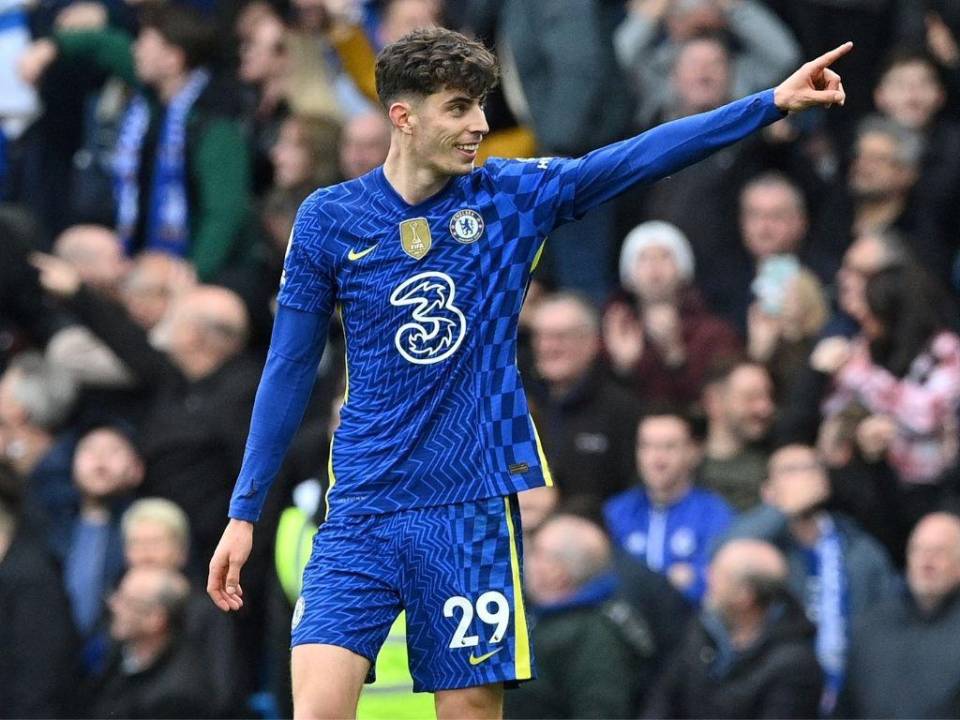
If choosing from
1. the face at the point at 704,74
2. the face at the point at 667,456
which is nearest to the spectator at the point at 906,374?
the face at the point at 667,456

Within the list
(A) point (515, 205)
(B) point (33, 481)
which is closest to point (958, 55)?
(B) point (33, 481)

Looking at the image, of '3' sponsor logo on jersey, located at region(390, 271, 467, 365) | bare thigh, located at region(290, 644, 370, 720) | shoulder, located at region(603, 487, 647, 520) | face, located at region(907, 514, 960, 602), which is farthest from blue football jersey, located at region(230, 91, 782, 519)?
shoulder, located at region(603, 487, 647, 520)

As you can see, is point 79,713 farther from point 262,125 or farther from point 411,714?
point 262,125

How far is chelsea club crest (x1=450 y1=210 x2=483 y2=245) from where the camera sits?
5.92 metres

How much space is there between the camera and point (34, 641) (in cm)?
940

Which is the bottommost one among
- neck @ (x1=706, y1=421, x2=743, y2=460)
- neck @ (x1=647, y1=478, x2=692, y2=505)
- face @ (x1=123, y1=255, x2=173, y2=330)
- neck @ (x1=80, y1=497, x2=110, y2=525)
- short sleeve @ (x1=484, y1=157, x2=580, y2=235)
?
neck @ (x1=647, y1=478, x2=692, y2=505)

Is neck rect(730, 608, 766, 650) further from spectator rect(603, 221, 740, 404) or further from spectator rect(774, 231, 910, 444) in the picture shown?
spectator rect(603, 221, 740, 404)

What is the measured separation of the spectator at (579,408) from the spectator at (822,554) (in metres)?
0.91

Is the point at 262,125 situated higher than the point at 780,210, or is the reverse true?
the point at 262,125

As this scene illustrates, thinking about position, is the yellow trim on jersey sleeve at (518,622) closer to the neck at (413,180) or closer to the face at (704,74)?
the neck at (413,180)

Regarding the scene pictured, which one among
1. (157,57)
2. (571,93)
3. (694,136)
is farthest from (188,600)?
(694,136)

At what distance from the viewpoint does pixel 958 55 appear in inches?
444

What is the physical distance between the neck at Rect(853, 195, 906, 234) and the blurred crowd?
0.05 ft

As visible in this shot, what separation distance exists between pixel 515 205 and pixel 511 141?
5.86 metres
